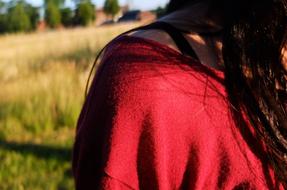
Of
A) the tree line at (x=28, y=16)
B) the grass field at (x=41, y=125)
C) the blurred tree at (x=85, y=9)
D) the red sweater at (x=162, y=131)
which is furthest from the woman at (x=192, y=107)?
the tree line at (x=28, y=16)

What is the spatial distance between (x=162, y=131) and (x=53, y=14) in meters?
49.8

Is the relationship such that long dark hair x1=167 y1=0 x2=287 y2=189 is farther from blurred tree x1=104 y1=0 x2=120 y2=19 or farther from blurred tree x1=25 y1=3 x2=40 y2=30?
blurred tree x1=25 y1=3 x2=40 y2=30

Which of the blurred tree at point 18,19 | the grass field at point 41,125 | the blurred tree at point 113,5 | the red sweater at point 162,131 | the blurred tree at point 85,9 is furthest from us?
the blurred tree at point 18,19

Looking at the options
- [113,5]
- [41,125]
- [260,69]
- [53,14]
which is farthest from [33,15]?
[260,69]

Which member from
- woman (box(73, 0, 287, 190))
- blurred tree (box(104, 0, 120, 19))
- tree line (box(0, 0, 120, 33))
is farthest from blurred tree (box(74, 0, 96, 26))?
tree line (box(0, 0, 120, 33))

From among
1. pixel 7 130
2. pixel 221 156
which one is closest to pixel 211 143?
pixel 221 156

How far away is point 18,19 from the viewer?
2079 inches

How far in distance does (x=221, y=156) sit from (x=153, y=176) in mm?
139

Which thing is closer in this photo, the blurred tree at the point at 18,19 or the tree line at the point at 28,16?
the tree line at the point at 28,16

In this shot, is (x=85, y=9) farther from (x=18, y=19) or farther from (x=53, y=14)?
(x=18, y=19)

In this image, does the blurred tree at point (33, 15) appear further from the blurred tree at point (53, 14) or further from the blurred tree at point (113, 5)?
the blurred tree at point (113, 5)

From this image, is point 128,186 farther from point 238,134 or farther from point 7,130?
point 7,130

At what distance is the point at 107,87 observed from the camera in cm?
111

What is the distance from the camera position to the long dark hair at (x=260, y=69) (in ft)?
3.81
